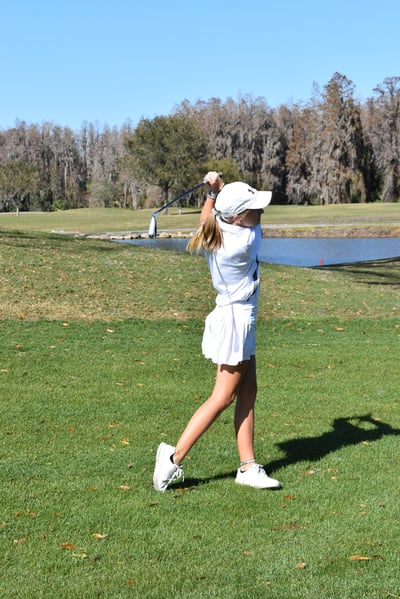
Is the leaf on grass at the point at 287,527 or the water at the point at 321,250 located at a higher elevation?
the leaf on grass at the point at 287,527

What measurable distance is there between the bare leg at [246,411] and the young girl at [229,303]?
4.6 inches

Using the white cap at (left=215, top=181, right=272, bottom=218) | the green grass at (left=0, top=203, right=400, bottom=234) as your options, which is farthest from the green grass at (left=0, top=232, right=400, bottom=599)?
the green grass at (left=0, top=203, right=400, bottom=234)

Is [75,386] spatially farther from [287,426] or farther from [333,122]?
[333,122]

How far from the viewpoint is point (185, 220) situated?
217 ft

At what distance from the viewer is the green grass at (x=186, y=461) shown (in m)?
3.89

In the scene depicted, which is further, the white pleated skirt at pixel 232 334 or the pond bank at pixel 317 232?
the pond bank at pixel 317 232

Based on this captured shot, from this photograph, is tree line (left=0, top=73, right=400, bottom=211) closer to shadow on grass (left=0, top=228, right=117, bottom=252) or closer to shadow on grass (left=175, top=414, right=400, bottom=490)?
shadow on grass (left=0, top=228, right=117, bottom=252)

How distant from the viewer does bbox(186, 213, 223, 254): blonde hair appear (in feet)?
16.7

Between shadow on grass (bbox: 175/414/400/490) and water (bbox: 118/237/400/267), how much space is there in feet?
80.2

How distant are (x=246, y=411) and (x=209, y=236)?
122cm

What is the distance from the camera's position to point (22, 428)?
650 centimetres

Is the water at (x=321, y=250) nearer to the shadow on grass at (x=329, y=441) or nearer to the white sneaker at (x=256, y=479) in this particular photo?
the shadow on grass at (x=329, y=441)

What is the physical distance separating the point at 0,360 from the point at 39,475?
4270 mm

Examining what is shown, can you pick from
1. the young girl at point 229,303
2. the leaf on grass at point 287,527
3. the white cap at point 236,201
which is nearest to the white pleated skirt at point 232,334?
the young girl at point 229,303
